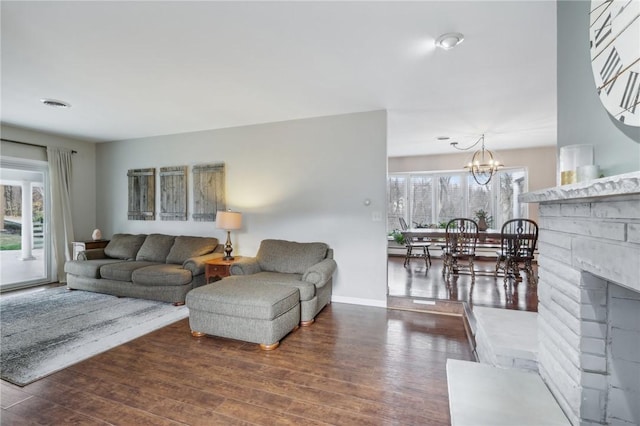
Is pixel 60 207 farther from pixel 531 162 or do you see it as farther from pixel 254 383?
pixel 531 162

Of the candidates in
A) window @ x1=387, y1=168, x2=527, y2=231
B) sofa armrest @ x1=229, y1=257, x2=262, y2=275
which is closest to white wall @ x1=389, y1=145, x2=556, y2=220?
window @ x1=387, y1=168, x2=527, y2=231

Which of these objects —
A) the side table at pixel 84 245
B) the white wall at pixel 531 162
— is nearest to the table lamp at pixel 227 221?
the side table at pixel 84 245

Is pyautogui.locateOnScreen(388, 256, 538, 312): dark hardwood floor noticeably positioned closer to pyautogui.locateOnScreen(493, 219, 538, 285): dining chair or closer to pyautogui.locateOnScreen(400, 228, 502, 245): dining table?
pyautogui.locateOnScreen(493, 219, 538, 285): dining chair

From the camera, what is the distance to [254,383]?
2.14 meters

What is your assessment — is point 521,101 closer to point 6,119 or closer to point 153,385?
point 153,385

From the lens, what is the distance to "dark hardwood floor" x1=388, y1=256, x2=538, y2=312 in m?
3.60

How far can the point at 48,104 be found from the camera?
367 cm

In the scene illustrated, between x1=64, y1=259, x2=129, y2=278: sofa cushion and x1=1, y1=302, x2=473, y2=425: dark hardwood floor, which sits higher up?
x1=64, y1=259, x2=129, y2=278: sofa cushion

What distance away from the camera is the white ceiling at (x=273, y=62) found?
6.62 feet

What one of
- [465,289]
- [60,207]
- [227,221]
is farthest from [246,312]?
[60,207]

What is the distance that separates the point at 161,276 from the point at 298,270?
184cm

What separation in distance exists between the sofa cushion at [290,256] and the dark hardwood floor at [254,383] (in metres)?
0.97

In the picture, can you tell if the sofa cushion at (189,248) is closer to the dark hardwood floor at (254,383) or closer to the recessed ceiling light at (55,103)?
the dark hardwood floor at (254,383)

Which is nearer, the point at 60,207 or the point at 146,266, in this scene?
the point at 146,266
